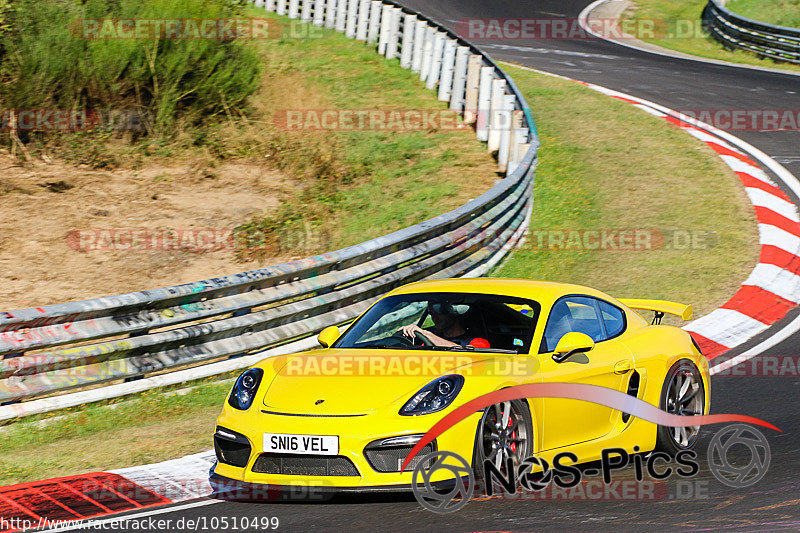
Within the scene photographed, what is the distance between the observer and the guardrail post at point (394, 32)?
21.2 meters

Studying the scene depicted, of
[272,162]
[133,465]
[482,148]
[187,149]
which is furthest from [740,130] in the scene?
[133,465]

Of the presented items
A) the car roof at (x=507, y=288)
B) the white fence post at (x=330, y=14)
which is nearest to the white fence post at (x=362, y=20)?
the white fence post at (x=330, y=14)

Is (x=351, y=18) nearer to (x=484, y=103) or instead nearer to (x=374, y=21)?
(x=374, y=21)

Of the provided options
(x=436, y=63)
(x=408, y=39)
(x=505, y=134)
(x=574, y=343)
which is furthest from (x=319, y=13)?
(x=574, y=343)

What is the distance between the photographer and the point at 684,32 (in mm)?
29109

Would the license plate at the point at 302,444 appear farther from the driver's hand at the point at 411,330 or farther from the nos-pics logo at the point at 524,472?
the driver's hand at the point at 411,330

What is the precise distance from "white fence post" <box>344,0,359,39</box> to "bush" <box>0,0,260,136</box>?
212 inches

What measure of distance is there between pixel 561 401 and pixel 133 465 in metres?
2.96

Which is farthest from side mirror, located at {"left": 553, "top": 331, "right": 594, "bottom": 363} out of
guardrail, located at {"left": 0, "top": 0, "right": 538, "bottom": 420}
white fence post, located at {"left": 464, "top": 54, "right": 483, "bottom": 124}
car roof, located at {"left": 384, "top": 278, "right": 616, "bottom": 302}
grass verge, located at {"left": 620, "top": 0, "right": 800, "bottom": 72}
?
grass verge, located at {"left": 620, "top": 0, "right": 800, "bottom": 72}

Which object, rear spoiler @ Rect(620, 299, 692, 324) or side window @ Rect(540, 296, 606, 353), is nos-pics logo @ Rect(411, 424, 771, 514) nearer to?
side window @ Rect(540, 296, 606, 353)

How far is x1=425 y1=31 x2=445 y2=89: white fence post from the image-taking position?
63.1 ft

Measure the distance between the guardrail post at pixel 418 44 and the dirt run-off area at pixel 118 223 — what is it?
555cm

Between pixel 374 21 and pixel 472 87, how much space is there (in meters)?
5.65

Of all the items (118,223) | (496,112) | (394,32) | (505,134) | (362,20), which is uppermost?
(362,20)
